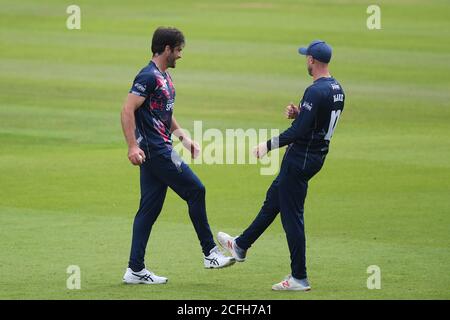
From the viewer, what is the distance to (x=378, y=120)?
19391 millimetres

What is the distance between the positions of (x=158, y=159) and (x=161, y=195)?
36cm

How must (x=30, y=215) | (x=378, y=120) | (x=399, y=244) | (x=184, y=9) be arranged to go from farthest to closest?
(x=184, y=9) → (x=378, y=120) → (x=30, y=215) → (x=399, y=244)

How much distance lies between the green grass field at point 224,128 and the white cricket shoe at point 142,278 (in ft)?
0.48

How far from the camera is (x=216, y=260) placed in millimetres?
9547

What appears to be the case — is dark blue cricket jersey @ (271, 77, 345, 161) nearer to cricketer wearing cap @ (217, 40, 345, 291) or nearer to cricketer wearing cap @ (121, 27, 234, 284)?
cricketer wearing cap @ (217, 40, 345, 291)

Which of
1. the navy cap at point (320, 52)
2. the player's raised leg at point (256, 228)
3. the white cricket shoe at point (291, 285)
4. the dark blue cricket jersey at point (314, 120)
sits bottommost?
the white cricket shoe at point (291, 285)

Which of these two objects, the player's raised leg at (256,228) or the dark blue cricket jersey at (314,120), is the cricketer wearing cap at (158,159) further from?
the dark blue cricket jersey at (314,120)

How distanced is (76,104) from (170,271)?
436 inches

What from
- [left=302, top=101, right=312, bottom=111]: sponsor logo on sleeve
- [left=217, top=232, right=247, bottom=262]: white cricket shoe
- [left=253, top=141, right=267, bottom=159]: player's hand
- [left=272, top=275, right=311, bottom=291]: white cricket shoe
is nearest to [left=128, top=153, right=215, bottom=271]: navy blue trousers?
[left=217, top=232, right=247, bottom=262]: white cricket shoe

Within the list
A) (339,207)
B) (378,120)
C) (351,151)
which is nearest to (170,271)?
(339,207)

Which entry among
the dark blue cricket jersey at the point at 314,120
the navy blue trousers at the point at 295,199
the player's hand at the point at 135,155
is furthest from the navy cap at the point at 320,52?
the player's hand at the point at 135,155

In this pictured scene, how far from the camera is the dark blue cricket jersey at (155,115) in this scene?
9.33 meters

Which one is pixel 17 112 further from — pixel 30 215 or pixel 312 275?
pixel 312 275

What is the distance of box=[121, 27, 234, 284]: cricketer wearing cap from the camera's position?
369 inches
